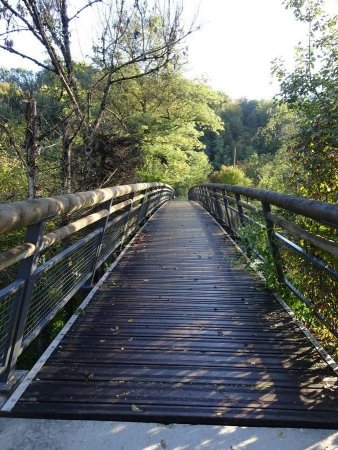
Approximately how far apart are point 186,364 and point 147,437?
698mm

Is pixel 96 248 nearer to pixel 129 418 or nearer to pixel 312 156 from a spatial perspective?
pixel 129 418

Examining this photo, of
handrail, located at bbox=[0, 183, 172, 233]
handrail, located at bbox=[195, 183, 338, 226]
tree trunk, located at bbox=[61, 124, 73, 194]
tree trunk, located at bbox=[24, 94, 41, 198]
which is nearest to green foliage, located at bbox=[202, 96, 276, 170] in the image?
tree trunk, located at bbox=[61, 124, 73, 194]

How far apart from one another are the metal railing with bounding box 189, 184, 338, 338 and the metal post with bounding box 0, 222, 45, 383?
1588mm

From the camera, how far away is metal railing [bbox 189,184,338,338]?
2472mm

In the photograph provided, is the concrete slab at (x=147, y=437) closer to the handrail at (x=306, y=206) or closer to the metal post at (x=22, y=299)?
the metal post at (x=22, y=299)

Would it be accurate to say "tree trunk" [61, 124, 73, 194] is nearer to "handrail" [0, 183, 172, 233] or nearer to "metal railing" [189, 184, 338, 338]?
"metal railing" [189, 184, 338, 338]

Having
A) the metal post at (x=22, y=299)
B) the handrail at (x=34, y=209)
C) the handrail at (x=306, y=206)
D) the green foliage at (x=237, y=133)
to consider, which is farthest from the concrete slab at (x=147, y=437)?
the green foliage at (x=237, y=133)

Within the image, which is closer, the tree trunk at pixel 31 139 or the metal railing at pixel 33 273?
the metal railing at pixel 33 273

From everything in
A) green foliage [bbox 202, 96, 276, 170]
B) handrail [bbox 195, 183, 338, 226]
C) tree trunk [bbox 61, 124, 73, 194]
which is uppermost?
green foliage [bbox 202, 96, 276, 170]

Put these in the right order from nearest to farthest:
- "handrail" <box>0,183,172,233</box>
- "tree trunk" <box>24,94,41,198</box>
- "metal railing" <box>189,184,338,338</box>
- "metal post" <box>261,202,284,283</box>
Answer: "handrail" <box>0,183,172,233</box>
"metal railing" <box>189,184,338,338</box>
"metal post" <box>261,202,284,283</box>
"tree trunk" <box>24,94,41,198</box>

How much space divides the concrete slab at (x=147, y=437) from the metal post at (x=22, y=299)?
30 cm

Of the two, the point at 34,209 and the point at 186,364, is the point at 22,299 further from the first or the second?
the point at 186,364

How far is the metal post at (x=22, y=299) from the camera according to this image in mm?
2125

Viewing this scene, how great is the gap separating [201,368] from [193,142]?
24.6 metres
